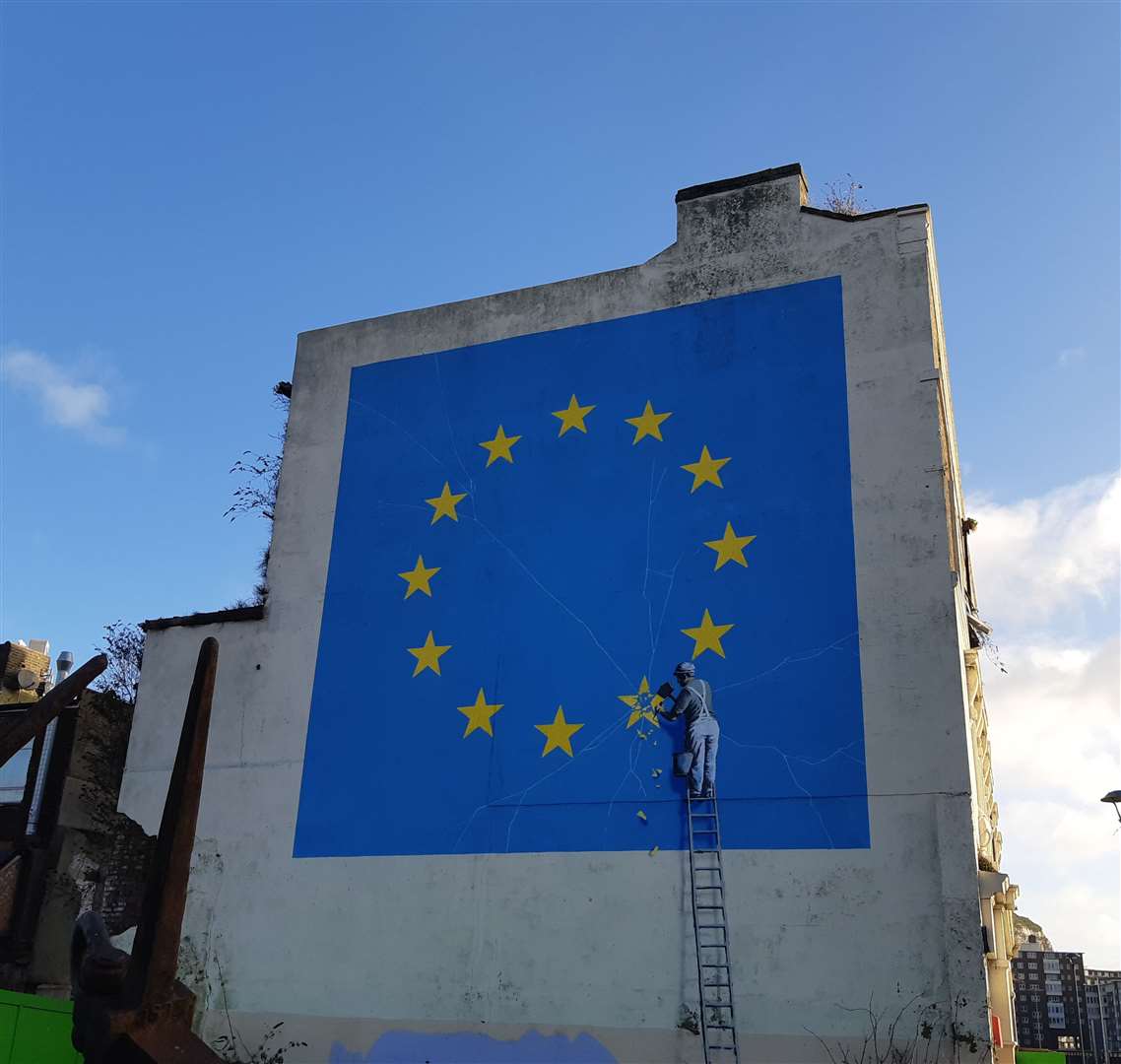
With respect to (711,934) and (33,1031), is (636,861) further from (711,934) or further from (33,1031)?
(33,1031)

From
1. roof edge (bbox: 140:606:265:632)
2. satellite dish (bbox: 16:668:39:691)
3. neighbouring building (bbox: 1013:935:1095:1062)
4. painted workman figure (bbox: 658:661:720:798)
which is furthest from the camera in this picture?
neighbouring building (bbox: 1013:935:1095:1062)

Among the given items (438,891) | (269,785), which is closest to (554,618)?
(438,891)

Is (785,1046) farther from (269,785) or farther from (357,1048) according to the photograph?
(269,785)

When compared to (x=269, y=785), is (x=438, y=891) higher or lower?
lower

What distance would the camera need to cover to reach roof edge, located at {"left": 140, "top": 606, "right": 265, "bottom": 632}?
15461 millimetres

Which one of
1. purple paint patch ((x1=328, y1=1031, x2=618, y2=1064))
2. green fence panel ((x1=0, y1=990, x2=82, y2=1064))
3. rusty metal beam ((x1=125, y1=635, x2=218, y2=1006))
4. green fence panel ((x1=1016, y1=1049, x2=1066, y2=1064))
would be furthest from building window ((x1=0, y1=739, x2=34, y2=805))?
green fence panel ((x1=1016, y1=1049, x2=1066, y2=1064))

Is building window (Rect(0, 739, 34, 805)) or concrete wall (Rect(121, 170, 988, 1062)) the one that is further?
building window (Rect(0, 739, 34, 805))

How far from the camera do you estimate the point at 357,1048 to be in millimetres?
12719

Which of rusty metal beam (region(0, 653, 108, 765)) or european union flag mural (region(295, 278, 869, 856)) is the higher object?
european union flag mural (region(295, 278, 869, 856))

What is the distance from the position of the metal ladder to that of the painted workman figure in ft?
0.72

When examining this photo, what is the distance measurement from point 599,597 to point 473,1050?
5187mm

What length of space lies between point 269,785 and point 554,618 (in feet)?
14.1

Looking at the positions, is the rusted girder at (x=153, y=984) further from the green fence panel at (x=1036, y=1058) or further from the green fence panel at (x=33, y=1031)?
the green fence panel at (x=1036, y=1058)

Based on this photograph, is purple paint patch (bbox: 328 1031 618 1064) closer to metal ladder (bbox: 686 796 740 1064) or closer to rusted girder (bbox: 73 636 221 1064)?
metal ladder (bbox: 686 796 740 1064)
